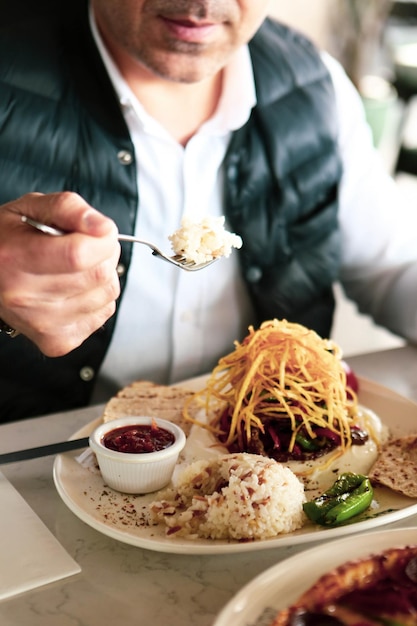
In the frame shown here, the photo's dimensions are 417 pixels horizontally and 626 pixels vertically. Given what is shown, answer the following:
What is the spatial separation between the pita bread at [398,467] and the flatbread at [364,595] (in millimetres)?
296

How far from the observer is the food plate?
3.76 feet

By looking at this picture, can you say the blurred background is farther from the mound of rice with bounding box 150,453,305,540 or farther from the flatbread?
the flatbread

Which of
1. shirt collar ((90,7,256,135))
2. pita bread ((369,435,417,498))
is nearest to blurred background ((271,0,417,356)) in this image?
shirt collar ((90,7,256,135))

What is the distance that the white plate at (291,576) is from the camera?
93 cm

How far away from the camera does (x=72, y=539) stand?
4.07ft

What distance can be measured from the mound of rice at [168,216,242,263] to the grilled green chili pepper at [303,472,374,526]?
0.41 metres

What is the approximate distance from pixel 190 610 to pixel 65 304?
46 centimetres

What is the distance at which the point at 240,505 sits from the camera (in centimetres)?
117

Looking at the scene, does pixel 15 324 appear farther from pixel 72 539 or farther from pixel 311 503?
pixel 311 503

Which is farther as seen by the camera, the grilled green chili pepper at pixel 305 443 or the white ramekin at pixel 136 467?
the grilled green chili pepper at pixel 305 443

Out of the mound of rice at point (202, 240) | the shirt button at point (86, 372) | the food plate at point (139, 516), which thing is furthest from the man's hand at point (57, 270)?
the shirt button at point (86, 372)

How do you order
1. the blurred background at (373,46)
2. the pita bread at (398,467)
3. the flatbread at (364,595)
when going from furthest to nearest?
the blurred background at (373,46), the pita bread at (398,467), the flatbread at (364,595)

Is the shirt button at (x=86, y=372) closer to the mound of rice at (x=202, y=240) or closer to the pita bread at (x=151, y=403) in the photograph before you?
the pita bread at (x=151, y=403)

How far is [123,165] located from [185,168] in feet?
0.57
